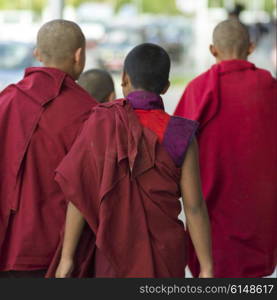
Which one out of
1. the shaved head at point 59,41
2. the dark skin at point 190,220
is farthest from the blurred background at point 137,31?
the dark skin at point 190,220

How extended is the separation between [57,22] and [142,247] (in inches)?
46.0

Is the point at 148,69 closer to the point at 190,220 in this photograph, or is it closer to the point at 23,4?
the point at 190,220

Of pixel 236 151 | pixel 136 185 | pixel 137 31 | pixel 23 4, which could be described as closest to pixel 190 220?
pixel 136 185

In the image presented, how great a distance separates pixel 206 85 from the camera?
514cm

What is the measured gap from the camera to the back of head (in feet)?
11.9

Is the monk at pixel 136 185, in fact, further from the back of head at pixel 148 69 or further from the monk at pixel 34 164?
the monk at pixel 34 164

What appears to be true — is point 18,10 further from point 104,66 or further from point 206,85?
point 206,85

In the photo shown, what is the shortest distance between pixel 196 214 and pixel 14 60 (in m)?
13.7

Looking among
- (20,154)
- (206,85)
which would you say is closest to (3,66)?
(206,85)

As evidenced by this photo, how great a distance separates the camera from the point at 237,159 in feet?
17.0

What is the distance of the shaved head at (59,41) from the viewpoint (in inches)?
157

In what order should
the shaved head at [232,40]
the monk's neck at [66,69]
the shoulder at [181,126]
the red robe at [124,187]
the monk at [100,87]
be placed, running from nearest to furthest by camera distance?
the red robe at [124,187] < the shoulder at [181,126] < the monk's neck at [66,69] < the monk at [100,87] < the shaved head at [232,40]

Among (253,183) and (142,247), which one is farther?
(253,183)

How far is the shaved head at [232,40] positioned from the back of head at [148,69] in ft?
5.38
